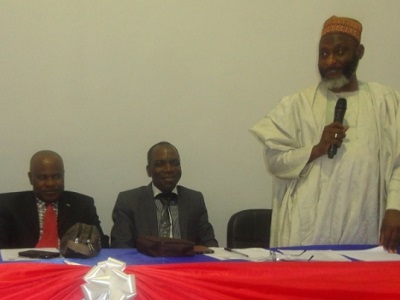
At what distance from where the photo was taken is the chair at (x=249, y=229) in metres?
4.21

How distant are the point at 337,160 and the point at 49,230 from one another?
1.81m

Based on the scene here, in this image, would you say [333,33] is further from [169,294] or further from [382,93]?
[169,294]

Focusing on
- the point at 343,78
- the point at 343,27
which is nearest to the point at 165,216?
the point at 343,78

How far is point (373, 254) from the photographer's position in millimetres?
2600

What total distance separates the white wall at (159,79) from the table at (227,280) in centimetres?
243

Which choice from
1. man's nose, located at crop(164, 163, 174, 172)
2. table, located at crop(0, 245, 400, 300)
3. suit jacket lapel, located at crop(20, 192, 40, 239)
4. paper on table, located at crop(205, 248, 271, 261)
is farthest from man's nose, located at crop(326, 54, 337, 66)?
suit jacket lapel, located at crop(20, 192, 40, 239)

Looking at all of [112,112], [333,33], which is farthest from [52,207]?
[333,33]

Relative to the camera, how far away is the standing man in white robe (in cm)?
302

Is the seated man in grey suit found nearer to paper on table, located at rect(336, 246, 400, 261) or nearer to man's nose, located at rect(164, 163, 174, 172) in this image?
man's nose, located at rect(164, 163, 174, 172)

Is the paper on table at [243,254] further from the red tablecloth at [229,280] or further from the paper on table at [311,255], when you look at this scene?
the red tablecloth at [229,280]

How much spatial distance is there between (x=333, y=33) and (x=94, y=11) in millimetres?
1896

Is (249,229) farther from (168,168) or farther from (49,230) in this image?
(49,230)

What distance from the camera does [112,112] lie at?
450cm

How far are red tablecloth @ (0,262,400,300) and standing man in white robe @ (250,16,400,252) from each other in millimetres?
851
